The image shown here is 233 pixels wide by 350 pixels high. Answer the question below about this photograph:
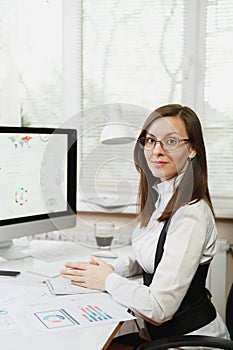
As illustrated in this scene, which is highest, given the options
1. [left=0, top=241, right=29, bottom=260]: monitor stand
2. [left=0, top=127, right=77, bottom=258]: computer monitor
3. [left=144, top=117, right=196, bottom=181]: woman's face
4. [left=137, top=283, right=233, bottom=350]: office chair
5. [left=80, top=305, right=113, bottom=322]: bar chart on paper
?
[left=144, top=117, right=196, bottom=181]: woman's face

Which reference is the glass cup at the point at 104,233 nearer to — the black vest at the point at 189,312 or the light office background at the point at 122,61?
the black vest at the point at 189,312

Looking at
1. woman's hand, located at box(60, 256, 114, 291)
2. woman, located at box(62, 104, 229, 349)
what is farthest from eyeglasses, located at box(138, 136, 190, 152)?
woman's hand, located at box(60, 256, 114, 291)

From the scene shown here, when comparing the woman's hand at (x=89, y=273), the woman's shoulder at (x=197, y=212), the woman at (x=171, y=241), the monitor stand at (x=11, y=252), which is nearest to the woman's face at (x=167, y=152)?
the woman at (x=171, y=241)

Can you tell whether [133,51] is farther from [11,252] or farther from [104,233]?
[11,252]

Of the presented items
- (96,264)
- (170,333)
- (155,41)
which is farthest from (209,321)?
(155,41)

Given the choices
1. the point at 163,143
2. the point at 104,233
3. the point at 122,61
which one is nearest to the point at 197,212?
the point at 163,143

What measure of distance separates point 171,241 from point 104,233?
0.47 m

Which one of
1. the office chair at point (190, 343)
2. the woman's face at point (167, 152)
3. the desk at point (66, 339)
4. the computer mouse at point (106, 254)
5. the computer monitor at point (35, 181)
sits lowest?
the computer mouse at point (106, 254)

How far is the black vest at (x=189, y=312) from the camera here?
Result: 1368 mm

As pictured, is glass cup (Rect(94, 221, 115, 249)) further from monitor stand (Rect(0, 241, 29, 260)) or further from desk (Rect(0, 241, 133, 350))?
desk (Rect(0, 241, 133, 350))

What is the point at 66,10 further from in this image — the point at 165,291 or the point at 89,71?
the point at 165,291

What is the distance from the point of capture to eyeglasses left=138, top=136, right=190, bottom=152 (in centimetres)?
129

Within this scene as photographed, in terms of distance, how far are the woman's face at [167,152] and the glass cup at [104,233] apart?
386mm

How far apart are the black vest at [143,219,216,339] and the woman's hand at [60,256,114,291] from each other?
165 mm
